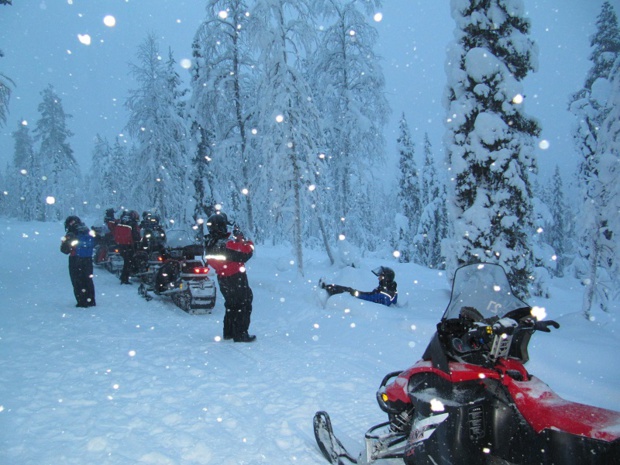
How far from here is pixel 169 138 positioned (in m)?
23.6

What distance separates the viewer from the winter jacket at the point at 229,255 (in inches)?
279

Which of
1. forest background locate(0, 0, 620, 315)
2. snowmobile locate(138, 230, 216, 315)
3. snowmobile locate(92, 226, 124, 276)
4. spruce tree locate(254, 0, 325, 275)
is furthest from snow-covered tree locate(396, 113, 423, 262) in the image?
snowmobile locate(138, 230, 216, 315)

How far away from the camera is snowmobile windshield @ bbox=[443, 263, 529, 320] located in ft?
9.82

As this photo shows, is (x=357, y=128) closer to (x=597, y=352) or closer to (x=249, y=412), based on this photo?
(x=597, y=352)

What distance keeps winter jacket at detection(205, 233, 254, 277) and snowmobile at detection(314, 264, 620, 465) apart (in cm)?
446

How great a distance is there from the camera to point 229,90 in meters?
17.5

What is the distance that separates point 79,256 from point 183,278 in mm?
2426

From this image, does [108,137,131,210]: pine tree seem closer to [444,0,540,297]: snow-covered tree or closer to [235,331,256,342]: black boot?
[444,0,540,297]: snow-covered tree

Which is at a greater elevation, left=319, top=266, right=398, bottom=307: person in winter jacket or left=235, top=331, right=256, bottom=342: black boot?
left=319, top=266, right=398, bottom=307: person in winter jacket

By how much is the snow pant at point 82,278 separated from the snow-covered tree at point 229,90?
840cm

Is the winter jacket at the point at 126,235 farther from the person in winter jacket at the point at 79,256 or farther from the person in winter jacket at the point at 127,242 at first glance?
the person in winter jacket at the point at 79,256

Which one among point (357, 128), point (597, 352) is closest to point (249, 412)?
point (597, 352)

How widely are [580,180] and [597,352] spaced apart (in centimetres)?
1683

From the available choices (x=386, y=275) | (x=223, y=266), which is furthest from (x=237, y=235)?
(x=386, y=275)
